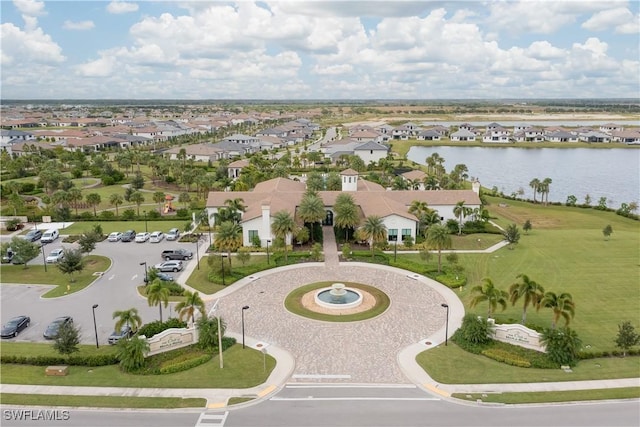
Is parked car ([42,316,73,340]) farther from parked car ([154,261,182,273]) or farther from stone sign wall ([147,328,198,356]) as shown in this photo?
parked car ([154,261,182,273])

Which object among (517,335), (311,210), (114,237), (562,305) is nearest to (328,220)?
(311,210)

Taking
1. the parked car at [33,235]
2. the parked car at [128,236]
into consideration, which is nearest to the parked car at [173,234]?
the parked car at [128,236]

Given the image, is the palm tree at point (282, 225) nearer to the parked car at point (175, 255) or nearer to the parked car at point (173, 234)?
the parked car at point (175, 255)

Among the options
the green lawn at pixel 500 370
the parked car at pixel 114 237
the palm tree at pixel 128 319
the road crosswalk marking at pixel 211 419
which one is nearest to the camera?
the road crosswalk marking at pixel 211 419

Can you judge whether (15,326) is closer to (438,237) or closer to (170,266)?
(170,266)

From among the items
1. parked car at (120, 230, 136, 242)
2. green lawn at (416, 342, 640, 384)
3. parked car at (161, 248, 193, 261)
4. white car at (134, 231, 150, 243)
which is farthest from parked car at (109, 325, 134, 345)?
parked car at (120, 230, 136, 242)

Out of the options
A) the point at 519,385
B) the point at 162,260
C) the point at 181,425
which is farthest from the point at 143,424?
the point at 162,260
